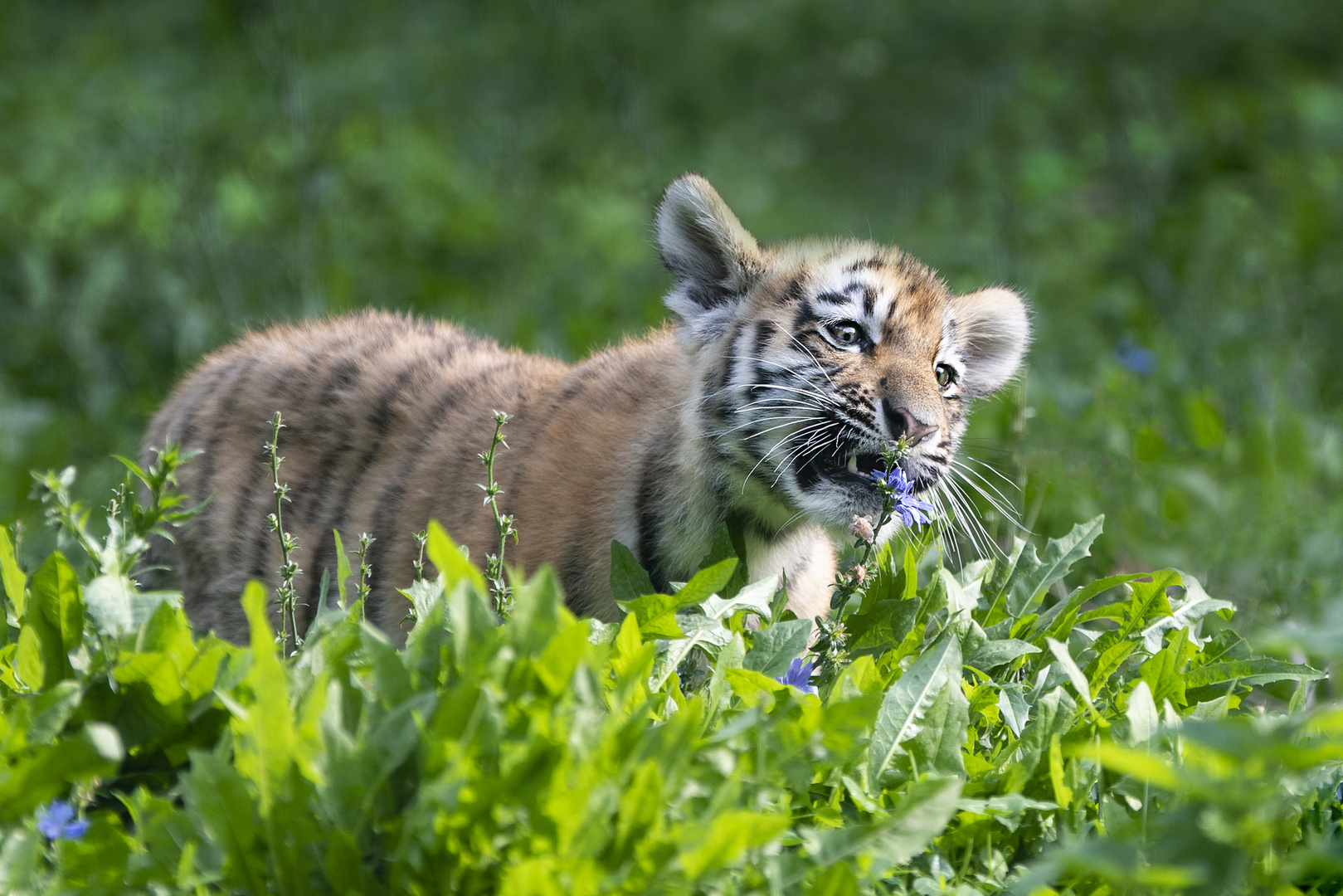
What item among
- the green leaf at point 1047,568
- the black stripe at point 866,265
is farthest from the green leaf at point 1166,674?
the black stripe at point 866,265

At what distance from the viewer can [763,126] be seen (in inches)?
446

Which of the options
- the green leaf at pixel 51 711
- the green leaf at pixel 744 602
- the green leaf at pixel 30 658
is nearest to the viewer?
the green leaf at pixel 51 711

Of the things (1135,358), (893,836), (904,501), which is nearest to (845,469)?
(904,501)

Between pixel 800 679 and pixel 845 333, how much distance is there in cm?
108

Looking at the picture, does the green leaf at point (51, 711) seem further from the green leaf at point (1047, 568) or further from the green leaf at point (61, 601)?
the green leaf at point (1047, 568)

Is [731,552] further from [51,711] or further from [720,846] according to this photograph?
[51,711]

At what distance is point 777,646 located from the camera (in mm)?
2463

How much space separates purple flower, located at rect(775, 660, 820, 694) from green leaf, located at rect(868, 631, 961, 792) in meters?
0.19

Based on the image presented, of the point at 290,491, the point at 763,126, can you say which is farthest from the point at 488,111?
the point at 290,491

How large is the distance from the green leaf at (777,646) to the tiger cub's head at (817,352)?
0.65 meters

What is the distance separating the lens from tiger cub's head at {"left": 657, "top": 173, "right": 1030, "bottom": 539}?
3088 millimetres

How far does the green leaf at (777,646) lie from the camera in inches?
96.0

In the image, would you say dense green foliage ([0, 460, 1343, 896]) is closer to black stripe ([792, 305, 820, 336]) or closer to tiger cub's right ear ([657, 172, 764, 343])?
black stripe ([792, 305, 820, 336])

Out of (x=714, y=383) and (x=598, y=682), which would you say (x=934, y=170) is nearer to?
(x=714, y=383)
